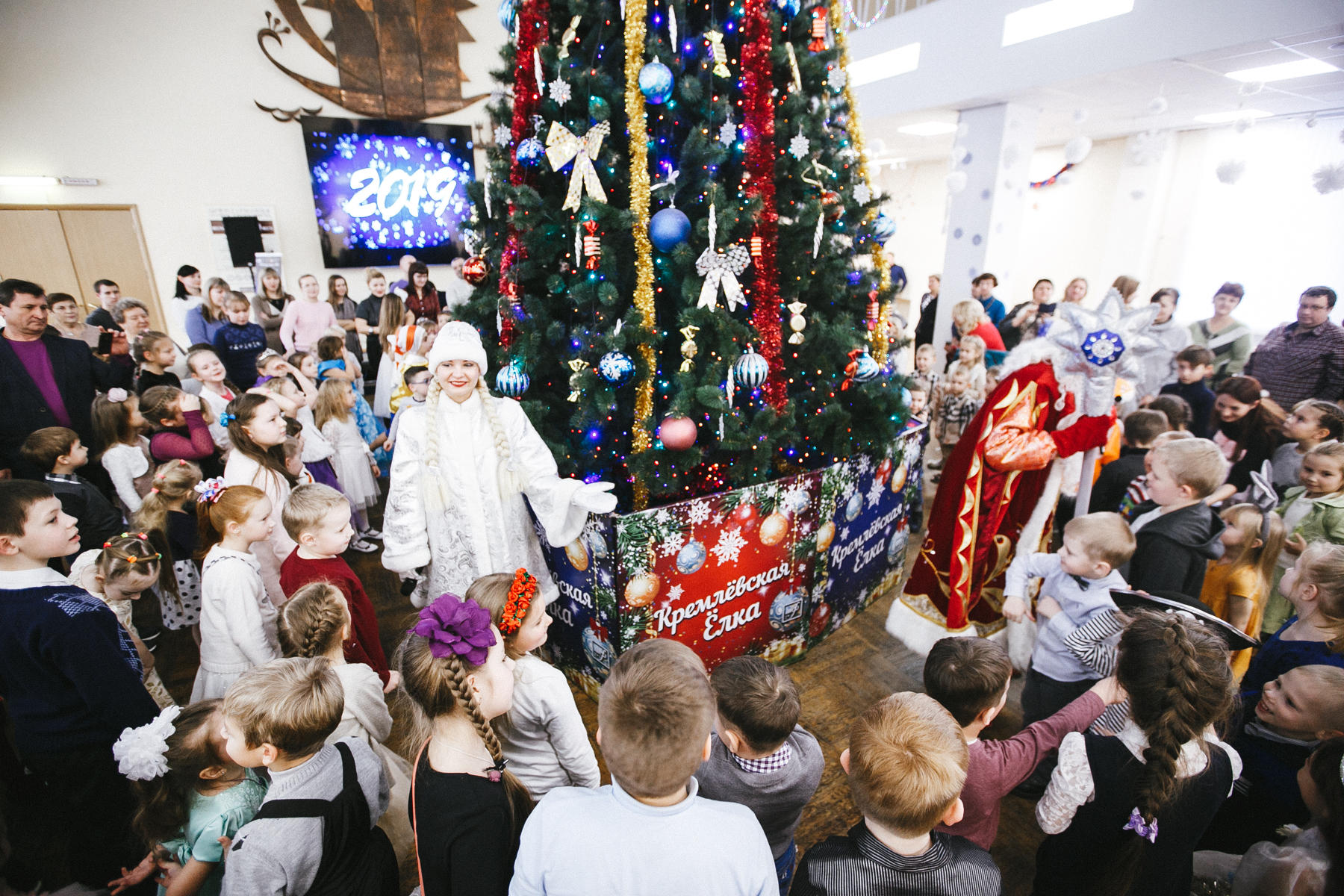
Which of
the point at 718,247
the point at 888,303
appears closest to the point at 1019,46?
the point at 888,303

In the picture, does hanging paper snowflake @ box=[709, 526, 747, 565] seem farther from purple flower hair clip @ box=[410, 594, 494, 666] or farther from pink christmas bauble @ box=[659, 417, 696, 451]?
purple flower hair clip @ box=[410, 594, 494, 666]

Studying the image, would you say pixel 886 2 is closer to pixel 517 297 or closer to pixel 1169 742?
pixel 517 297

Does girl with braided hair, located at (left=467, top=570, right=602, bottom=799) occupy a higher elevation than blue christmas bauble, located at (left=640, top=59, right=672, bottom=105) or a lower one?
lower

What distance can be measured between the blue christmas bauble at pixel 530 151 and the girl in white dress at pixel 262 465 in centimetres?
168

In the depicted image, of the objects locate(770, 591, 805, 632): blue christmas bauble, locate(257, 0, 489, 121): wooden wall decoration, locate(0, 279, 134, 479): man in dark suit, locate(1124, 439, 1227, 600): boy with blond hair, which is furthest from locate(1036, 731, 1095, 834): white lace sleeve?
locate(257, 0, 489, 121): wooden wall decoration

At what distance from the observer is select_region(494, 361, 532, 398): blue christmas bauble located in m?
2.73

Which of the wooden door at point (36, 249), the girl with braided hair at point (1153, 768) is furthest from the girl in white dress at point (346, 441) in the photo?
the wooden door at point (36, 249)

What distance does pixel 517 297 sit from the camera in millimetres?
2943

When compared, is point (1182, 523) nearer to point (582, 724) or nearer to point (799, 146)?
point (799, 146)

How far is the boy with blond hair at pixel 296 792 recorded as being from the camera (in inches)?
52.6

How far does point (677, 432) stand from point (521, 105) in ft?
5.68

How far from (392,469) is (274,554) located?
0.78 m

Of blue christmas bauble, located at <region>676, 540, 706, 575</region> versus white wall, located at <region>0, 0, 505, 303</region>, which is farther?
white wall, located at <region>0, 0, 505, 303</region>

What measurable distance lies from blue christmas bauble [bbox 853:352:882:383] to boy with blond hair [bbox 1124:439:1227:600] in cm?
122
